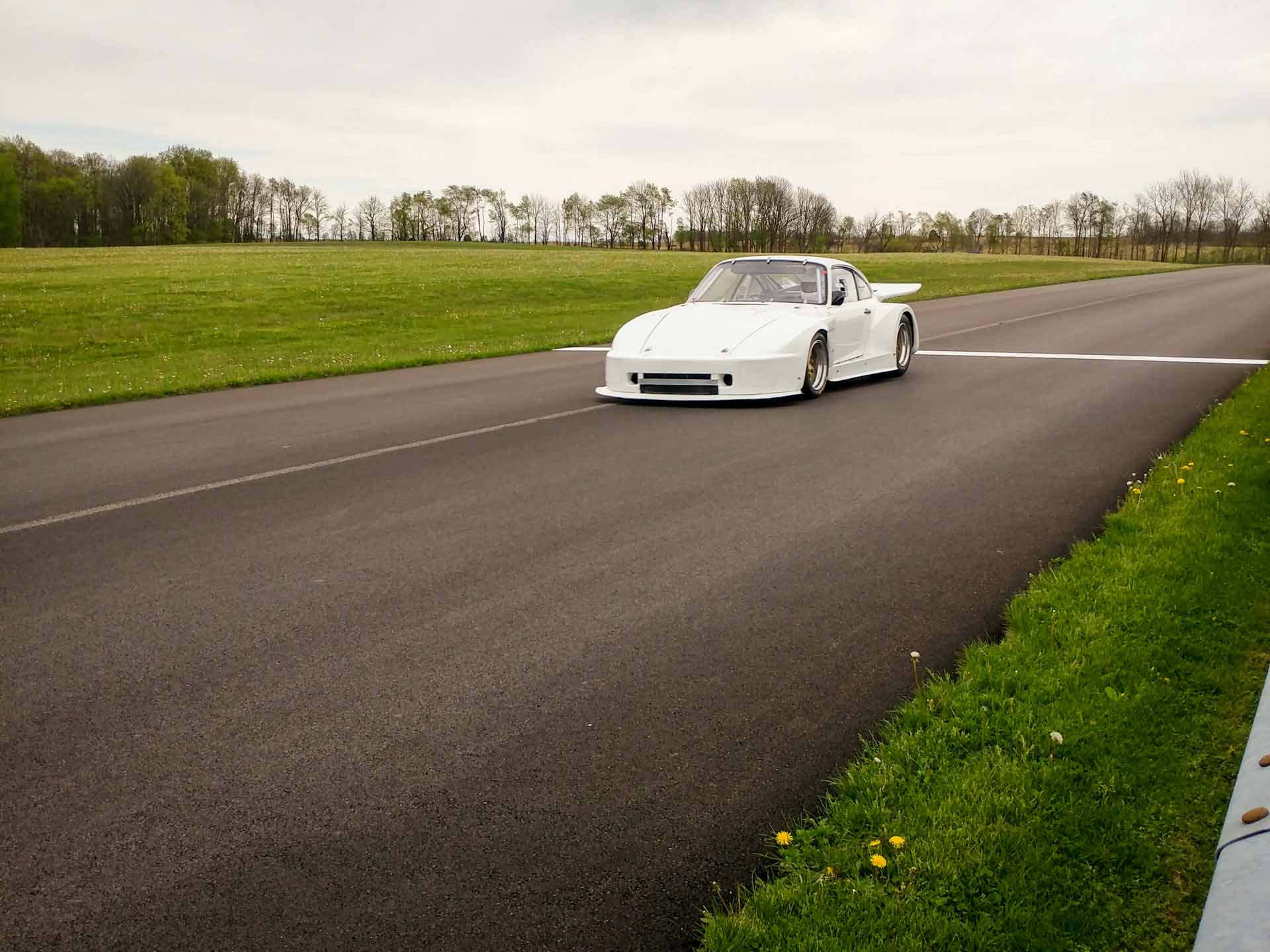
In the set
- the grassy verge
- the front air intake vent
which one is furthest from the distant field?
the grassy verge

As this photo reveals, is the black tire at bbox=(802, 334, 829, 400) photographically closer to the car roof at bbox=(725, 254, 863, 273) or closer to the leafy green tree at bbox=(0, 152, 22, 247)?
the car roof at bbox=(725, 254, 863, 273)

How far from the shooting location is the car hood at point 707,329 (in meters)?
9.96

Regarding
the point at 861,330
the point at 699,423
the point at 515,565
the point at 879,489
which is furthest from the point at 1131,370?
the point at 515,565

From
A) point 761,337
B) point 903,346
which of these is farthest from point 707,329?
point 903,346

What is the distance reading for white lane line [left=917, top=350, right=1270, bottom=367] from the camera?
13.4 meters

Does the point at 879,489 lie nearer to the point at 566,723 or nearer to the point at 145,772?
the point at 566,723

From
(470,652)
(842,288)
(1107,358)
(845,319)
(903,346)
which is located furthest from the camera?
(1107,358)

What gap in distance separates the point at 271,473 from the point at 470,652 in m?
3.93

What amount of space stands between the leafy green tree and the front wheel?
105210 millimetres

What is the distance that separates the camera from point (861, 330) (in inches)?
451

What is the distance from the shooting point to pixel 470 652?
3.95m

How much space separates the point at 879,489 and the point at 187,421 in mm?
7012

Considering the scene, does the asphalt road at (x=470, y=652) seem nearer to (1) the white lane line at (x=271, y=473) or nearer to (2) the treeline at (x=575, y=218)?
(1) the white lane line at (x=271, y=473)

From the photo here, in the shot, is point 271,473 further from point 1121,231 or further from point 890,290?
point 1121,231
